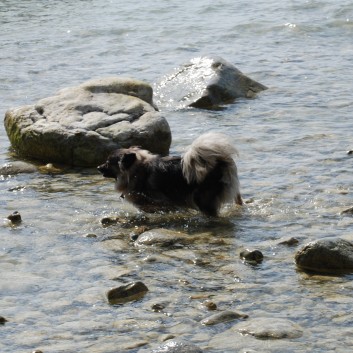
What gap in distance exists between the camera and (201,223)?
8.89m

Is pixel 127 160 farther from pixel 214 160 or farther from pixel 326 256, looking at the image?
pixel 326 256

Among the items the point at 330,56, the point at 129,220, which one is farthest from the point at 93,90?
the point at 330,56

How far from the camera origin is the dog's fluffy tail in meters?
8.70

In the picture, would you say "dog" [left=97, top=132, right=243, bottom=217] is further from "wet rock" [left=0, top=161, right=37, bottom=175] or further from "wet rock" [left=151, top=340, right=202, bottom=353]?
"wet rock" [left=151, top=340, right=202, bottom=353]

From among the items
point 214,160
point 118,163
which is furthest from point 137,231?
point 118,163

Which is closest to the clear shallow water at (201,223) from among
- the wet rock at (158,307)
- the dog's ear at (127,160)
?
the wet rock at (158,307)

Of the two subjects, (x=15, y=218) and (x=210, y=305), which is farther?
(x=15, y=218)

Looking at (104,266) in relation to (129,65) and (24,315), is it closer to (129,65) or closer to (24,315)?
(24,315)

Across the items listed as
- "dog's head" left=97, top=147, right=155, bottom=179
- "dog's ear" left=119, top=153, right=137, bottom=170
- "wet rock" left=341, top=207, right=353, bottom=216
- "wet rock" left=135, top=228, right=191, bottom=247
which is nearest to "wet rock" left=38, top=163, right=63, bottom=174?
"dog's head" left=97, top=147, right=155, bottom=179

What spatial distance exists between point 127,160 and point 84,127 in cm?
186

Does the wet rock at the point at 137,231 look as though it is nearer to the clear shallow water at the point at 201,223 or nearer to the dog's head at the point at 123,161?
the clear shallow water at the point at 201,223

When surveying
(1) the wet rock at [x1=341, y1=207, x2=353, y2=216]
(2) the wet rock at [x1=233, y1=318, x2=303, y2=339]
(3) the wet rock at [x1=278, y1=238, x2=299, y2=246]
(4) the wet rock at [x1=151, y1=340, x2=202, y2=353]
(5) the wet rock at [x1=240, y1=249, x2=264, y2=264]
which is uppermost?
(4) the wet rock at [x1=151, y1=340, x2=202, y2=353]

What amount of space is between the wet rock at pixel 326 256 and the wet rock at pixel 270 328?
106 cm

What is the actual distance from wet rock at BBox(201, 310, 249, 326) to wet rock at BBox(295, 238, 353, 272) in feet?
3.52
